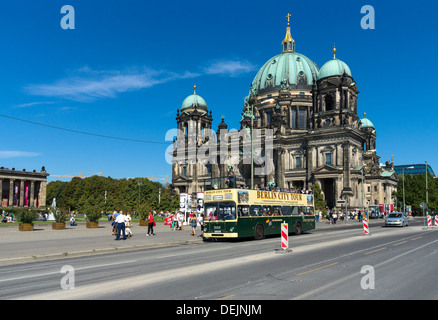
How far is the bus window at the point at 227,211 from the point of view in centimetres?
2370

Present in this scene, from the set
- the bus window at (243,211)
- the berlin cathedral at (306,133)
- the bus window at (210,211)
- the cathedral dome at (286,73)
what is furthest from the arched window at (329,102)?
the bus window at (210,211)

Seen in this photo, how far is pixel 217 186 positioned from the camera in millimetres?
25859

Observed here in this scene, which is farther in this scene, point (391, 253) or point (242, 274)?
point (391, 253)

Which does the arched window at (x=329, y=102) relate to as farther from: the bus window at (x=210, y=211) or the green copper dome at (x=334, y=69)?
the bus window at (x=210, y=211)

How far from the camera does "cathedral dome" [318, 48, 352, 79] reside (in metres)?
78.4

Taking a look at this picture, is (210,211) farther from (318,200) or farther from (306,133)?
(306,133)

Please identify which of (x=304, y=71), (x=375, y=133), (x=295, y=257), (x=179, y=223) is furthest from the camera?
(x=375, y=133)

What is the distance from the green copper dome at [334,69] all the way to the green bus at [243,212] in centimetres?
5684

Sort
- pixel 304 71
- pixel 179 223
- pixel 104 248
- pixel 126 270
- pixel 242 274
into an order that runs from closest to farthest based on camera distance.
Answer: pixel 242 274 < pixel 126 270 < pixel 104 248 < pixel 179 223 < pixel 304 71

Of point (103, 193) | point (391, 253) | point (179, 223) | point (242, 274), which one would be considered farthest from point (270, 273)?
point (103, 193)

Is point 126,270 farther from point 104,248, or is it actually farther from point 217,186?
point 217,186

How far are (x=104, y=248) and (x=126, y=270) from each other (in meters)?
7.75

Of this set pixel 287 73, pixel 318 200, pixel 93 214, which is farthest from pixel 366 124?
pixel 93 214

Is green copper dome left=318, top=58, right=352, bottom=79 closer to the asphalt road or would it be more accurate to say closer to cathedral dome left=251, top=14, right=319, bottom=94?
cathedral dome left=251, top=14, right=319, bottom=94
